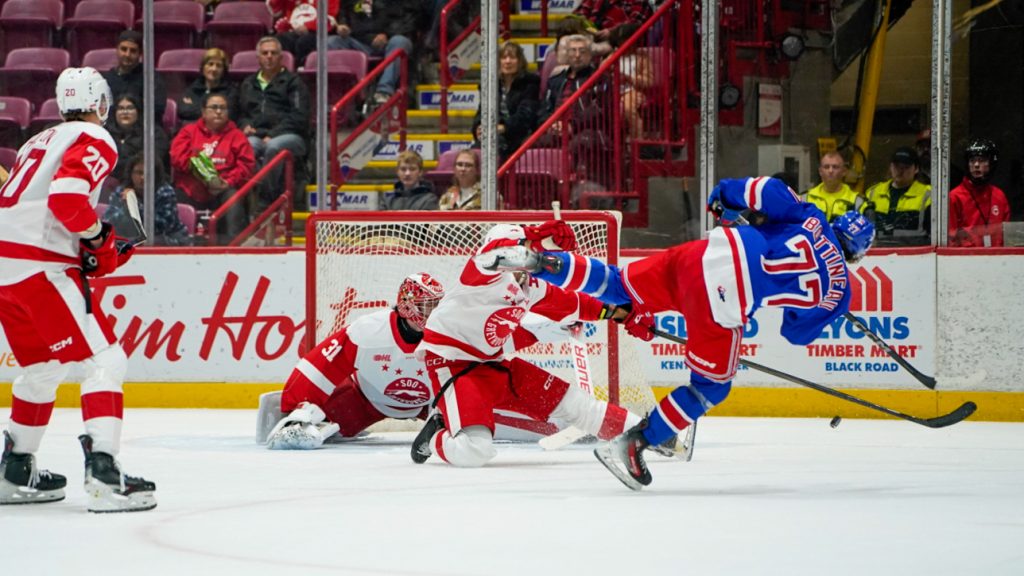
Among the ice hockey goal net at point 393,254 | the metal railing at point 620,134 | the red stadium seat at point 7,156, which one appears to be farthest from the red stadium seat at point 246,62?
the ice hockey goal net at point 393,254

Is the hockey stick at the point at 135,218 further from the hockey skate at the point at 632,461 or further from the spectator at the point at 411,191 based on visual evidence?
the spectator at the point at 411,191

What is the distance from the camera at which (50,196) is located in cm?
431

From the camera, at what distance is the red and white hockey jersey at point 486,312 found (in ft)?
18.9

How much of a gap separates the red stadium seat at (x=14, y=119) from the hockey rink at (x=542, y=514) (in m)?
2.64

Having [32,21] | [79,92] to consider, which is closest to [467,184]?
[32,21]

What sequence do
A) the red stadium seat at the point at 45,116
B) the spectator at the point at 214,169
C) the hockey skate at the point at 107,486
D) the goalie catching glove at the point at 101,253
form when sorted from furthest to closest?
the red stadium seat at the point at 45,116
the spectator at the point at 214,169
the goalie catching glove at the point at 101,253
the hockey skate at the point at 107,486

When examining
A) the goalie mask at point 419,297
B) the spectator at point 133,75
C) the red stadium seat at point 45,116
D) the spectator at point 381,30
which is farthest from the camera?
the spectator at point 381,30

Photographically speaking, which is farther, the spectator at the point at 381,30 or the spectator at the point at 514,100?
the spectator at the point at 381,30

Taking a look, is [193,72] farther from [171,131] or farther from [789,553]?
[789,553]

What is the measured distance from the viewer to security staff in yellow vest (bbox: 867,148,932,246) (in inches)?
306

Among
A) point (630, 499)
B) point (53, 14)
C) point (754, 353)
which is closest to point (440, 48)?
point (53, 14)

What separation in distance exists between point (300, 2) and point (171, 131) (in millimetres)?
1075

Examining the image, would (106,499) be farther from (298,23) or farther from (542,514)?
(298,23)

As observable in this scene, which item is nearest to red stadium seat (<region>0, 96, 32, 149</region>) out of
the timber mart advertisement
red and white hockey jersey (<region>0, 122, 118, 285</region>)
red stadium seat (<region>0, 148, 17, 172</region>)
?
red stadium seat (<region>0, 148, 17, 172</region>)
